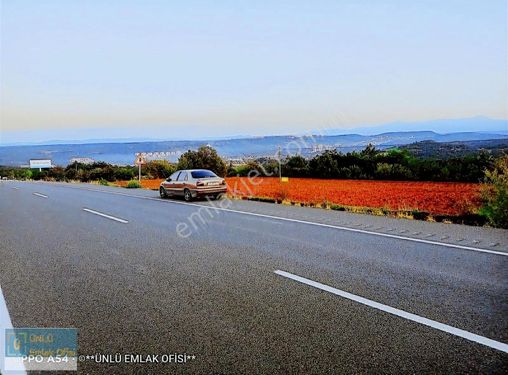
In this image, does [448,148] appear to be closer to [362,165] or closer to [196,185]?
[362,165]

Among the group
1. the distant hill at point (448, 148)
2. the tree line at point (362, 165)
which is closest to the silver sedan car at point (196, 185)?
the tree line at point (362, 165)

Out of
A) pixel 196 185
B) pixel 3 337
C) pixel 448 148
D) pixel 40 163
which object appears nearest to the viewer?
pixel 3 337

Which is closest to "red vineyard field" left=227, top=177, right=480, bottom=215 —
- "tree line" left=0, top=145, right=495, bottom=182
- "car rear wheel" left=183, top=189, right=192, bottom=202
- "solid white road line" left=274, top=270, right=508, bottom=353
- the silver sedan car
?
"tree line" left=0, top=145, right=495, bottom=182

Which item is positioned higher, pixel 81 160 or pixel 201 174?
pixel 81 160

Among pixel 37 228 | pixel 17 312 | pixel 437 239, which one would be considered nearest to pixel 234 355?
pixel 17 312

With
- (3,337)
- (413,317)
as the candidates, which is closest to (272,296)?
(413,317)

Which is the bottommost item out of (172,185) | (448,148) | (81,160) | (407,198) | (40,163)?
(407,198)

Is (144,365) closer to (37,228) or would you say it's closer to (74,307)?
(74,307)

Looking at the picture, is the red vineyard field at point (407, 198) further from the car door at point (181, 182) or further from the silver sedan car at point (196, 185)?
the car door at point (181, 182)

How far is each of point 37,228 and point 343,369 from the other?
1037 cm

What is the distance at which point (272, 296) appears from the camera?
5395 mm

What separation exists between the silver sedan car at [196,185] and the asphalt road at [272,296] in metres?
8.66

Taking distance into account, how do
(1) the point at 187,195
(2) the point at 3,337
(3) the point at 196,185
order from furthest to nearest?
(1) the point at 187,195
(3) the point at 196,185
(2) the point at 3,337

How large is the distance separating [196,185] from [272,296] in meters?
14.1
